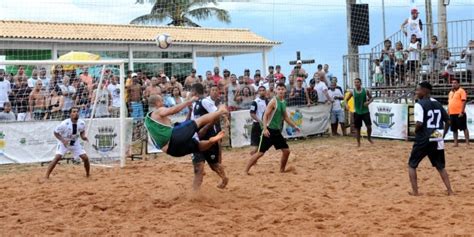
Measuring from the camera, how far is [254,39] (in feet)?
102

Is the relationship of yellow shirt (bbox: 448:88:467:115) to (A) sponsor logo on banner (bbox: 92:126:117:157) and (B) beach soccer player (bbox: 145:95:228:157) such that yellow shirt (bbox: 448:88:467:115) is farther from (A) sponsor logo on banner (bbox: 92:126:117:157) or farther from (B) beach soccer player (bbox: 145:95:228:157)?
(B) beach soccer player (bbox: 145:95:228:157)

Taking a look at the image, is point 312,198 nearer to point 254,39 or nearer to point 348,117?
point 348,117

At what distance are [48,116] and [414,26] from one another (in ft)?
36.4

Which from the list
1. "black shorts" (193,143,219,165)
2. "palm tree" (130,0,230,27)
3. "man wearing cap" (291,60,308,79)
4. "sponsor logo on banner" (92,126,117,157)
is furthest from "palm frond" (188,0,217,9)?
"black shorts" (193,143,219,165)

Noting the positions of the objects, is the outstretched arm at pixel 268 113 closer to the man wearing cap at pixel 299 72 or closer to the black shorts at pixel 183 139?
the black shorts at pixel 183 139

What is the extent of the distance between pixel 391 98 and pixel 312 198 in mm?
12305

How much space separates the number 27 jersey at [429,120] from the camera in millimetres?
9922

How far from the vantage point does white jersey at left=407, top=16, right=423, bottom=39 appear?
20.4 m

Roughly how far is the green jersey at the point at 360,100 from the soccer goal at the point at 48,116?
6.09 metres

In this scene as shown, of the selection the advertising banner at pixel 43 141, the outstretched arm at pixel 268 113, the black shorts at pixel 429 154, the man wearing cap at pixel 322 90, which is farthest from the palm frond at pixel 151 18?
the black shorts at pixel 429 154

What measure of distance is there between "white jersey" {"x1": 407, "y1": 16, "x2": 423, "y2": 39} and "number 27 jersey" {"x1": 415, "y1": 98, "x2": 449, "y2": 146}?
11010 millimetres

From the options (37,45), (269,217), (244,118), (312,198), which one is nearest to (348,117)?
(244,118)

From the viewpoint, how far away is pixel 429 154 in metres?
10.0

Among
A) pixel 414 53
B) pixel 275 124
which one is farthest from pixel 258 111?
pixel 414 53
